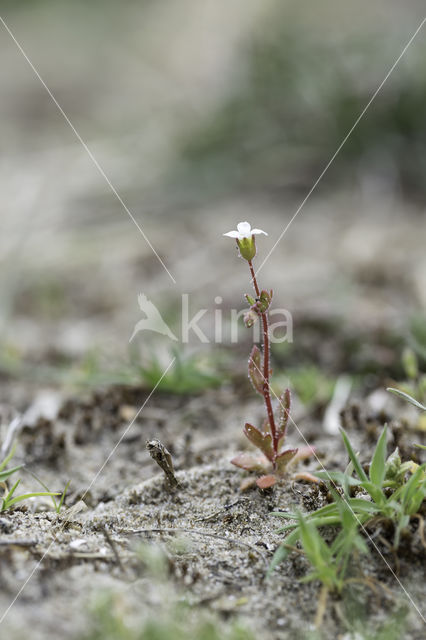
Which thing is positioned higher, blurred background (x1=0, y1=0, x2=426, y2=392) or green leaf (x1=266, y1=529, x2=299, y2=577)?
blurred background (x1=0, y1=0, x2=426, y2=392)

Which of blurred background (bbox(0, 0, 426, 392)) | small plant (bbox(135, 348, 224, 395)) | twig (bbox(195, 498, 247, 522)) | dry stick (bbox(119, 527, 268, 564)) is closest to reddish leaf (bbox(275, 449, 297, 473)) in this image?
twig (bbox(195, 498, 247, 522))

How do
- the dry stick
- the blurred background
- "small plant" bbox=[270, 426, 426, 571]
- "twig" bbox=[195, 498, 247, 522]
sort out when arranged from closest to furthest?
"small plant" bbox=[270, 426, 426, 571], the dry stick, "twig" bbox=[195, 498, 247, 522], the blurred background

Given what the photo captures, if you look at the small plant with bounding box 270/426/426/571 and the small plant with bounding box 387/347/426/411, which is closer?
the small plant with bounding box 270/426/426/571

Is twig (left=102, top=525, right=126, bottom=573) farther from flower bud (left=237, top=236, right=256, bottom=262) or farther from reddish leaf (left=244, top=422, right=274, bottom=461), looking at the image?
flower bud (left=237, top=236, right=256, bottom=262)

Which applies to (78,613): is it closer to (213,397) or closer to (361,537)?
(361,537)

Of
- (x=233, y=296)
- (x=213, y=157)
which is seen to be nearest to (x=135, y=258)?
(x=233, y=296)

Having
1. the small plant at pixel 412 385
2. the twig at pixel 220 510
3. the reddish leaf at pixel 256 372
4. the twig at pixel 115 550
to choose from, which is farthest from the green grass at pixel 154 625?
the small plant at pixel 412 385

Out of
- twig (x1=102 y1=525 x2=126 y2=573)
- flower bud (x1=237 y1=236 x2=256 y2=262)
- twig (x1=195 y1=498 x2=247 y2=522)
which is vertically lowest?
twig (x1=102 y1=525 x2=126 y2=573)
